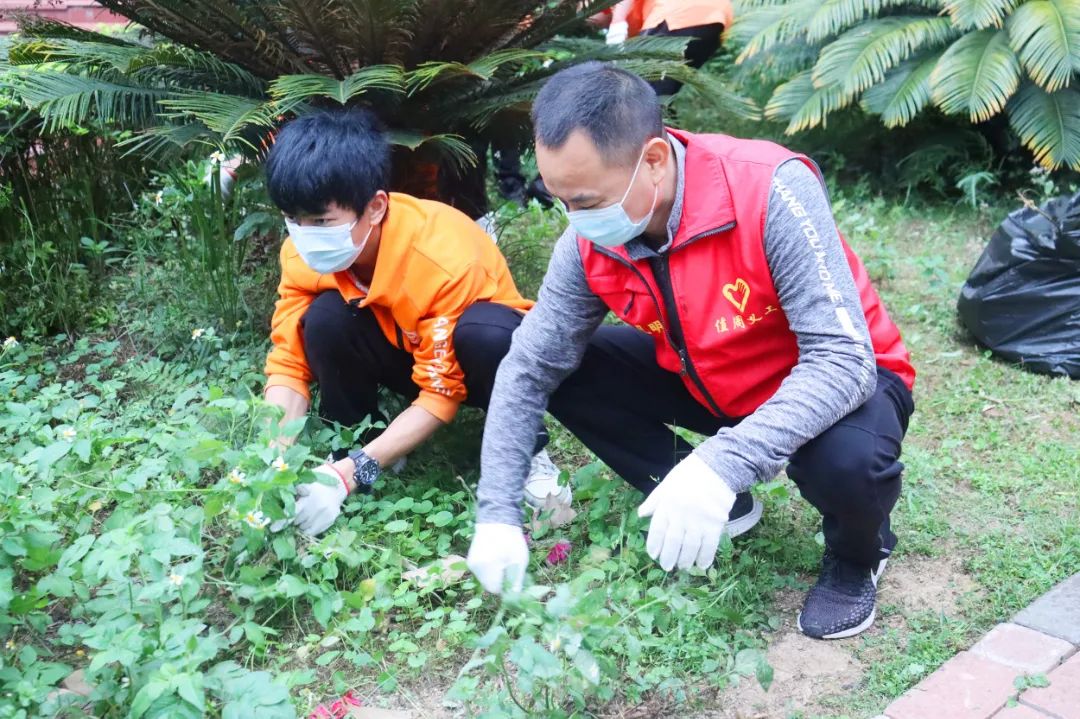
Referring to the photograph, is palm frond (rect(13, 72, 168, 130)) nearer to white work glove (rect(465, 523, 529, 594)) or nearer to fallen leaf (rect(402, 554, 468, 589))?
fallen leaf (rect(402, 554, 468, 589))

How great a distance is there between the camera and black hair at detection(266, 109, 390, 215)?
97.8 inches

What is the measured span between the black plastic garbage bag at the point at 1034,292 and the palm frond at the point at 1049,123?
1.07 metres

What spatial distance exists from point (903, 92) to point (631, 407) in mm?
3200

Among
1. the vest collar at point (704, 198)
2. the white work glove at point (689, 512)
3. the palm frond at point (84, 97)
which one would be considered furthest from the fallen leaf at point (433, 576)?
the palm frond at point (84, 97)

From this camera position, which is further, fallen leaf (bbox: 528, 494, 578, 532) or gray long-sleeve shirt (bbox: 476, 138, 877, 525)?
fallen leaf (bbox: 528, 494, 578, 532)

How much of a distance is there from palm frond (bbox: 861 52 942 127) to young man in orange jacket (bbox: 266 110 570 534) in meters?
2.94

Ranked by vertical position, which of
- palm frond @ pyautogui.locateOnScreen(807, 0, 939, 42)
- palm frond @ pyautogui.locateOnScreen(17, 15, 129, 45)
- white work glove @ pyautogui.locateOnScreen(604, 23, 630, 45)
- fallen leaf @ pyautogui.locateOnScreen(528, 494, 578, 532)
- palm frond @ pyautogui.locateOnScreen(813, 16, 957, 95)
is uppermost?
palm frond @ pyautogui.locateOnScreen(17, 15, 129, 45)

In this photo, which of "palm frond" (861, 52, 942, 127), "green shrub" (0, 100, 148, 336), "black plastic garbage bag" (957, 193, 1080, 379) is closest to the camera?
"black plastic garbage bag" (957, 193, 1080, 379)

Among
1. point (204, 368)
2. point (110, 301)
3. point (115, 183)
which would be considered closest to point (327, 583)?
point (204, 368)

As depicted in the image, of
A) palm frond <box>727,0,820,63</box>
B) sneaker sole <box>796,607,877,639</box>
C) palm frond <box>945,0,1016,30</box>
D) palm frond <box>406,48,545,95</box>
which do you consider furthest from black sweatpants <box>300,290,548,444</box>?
palm frond <box>945,0,1016,30</box>

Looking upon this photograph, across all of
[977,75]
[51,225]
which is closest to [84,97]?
[51,225]

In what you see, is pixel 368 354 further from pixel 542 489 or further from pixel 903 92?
pixel 903 92

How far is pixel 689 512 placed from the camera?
1903mm

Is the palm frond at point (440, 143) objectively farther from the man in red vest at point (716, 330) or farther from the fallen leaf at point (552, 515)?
the fallen leaf at point (552, 515)
